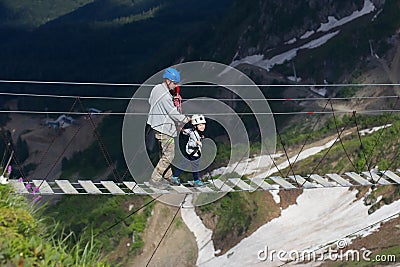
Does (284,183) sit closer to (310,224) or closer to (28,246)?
(28,246)

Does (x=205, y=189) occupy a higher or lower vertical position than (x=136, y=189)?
lower

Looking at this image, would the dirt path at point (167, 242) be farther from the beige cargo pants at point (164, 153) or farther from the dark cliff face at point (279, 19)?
the dark cliff face at point (279, 19)

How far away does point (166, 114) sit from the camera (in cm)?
1847

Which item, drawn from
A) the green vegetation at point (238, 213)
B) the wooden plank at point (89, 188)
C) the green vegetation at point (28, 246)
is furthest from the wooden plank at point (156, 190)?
the green vegetation at point (238, 213)

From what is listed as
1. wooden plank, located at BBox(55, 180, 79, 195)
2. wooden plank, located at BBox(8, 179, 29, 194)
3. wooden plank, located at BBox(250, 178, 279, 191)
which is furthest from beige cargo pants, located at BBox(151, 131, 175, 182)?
wooden plank, located at BBox(8, 179, 29, 194)

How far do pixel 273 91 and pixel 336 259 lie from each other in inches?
1692

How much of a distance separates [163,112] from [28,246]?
7.05m

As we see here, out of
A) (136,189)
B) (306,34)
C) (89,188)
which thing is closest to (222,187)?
(136,189)

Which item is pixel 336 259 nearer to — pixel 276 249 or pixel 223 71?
pixel 276 249

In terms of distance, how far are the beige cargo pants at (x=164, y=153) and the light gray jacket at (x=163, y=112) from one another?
27 cm

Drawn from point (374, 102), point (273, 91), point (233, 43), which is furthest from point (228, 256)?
point (233, 43)

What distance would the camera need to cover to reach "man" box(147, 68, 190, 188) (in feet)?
60.3

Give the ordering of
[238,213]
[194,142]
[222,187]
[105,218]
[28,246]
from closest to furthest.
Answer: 1. [28,246]
2. [194,142]
3. [222,187]
4. [238,213]
5. [105,218]

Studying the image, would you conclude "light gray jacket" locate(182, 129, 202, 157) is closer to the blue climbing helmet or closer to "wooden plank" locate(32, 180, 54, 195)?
the blue climbing helmet
